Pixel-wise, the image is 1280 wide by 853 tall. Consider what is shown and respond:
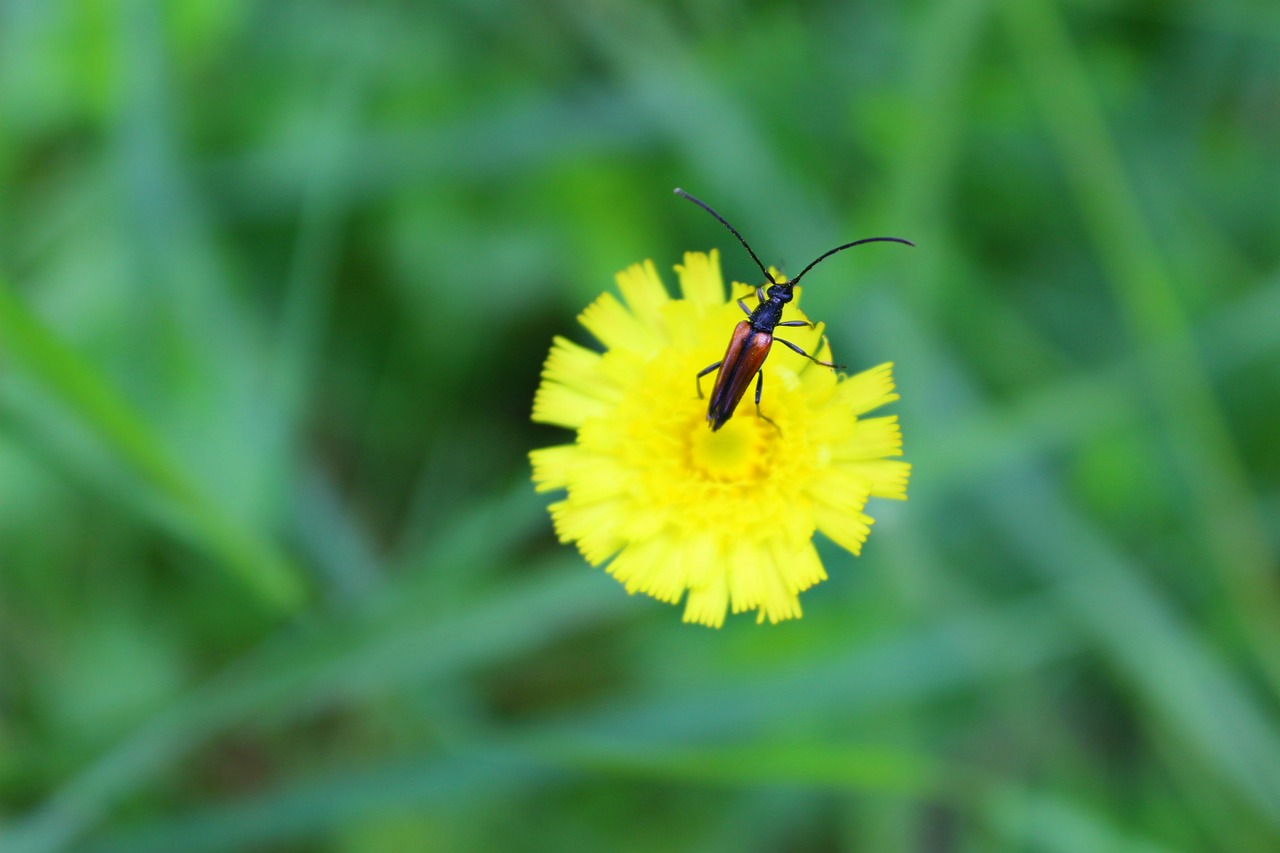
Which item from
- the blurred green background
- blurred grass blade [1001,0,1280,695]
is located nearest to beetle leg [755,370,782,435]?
the blurred green background

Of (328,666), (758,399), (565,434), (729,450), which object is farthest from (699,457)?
(328,666)

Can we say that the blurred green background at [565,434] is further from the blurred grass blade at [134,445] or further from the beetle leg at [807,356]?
the beetle leg at [807,356]

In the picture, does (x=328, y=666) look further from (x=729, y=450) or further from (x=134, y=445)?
(x=729, y=450)

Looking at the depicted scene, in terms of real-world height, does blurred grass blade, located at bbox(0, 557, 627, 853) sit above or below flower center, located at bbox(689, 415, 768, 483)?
above

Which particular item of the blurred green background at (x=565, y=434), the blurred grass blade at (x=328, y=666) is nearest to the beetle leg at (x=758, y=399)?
the blurred grass blade at (x=328, y=666)

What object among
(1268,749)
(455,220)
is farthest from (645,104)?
(1268,749)

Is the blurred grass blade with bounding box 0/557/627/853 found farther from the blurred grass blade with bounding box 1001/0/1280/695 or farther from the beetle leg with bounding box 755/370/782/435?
the blurred grass blade with bounding box 1001/0/1280/695
